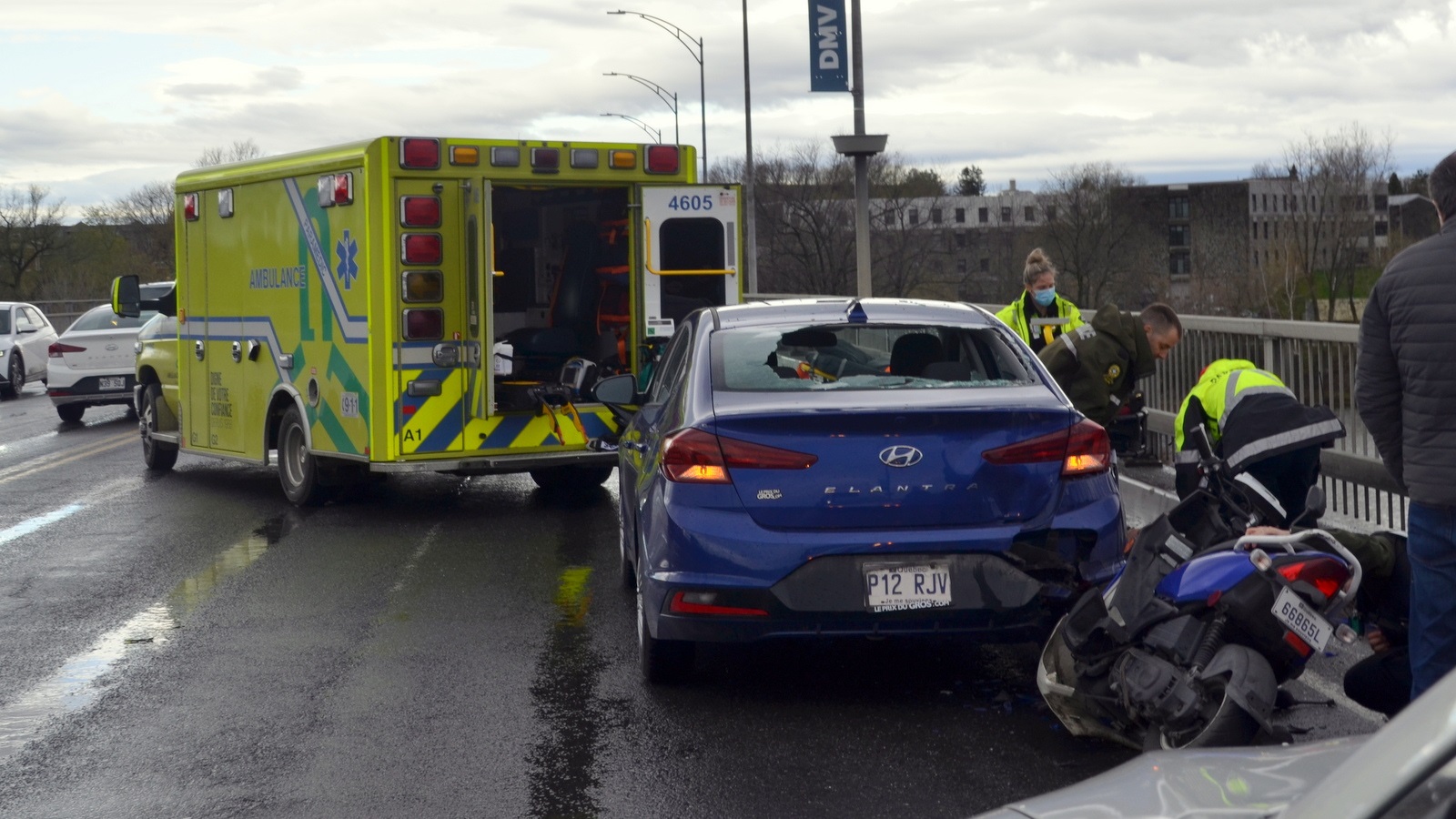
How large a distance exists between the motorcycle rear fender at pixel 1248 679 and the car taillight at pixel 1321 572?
0.85 ft

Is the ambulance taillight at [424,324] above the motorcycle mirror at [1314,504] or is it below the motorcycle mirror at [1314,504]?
above

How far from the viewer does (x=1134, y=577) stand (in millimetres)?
5035

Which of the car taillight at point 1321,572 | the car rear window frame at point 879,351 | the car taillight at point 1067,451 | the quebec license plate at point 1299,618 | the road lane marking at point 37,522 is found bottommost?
the road lane marking at point 37,522

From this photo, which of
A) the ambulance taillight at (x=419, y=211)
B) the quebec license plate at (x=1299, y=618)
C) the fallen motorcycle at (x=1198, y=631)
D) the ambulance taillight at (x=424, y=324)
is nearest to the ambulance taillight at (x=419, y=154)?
the ambulance taillight at (x=419, y=211)

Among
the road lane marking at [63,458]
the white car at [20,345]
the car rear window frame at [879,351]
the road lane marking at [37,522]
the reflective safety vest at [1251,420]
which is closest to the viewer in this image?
the reflective safety vest at [1251,420]

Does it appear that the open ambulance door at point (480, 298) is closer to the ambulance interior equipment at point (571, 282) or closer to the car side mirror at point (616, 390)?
the ambulance interior equipment at point (571, 282)

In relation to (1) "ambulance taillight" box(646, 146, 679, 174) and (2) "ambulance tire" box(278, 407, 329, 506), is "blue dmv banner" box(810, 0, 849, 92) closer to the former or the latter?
(1) "ambulance taillight" box(646, 146, 679, 174)

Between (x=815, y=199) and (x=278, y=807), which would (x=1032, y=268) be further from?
(x=815, y=199)

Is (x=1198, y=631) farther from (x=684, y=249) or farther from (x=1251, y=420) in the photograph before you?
(x=684, y=249)

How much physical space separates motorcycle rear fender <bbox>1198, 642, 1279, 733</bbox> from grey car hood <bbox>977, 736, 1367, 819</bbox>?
6.52ft

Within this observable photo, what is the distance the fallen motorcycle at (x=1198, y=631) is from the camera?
4578 mm

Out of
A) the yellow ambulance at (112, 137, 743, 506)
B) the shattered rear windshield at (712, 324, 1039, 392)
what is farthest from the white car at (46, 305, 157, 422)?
the shattered rear windshield at (712, 324, 1039, 392)

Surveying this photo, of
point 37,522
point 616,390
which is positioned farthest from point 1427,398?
point 37,522

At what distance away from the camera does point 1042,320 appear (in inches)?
404
